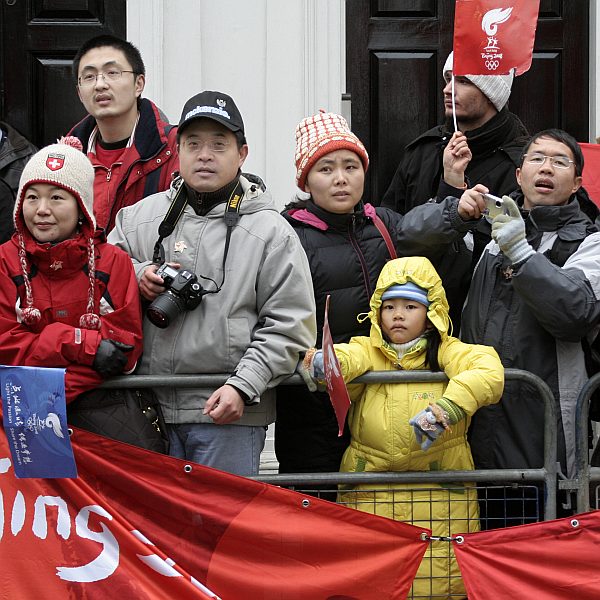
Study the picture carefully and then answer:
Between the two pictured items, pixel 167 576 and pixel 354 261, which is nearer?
pixel 167 576

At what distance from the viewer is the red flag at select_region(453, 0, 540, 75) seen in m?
5.92

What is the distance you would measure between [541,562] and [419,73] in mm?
3883

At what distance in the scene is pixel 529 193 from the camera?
5805mm

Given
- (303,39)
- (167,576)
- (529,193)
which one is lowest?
(167,576)

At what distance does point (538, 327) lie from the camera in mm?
5586

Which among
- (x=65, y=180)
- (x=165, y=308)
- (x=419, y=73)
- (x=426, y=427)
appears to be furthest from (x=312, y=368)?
(x=419, y=73)

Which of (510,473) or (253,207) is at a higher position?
(253,207)

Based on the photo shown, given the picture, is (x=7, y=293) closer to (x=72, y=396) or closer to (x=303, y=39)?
(x=72, y=396)

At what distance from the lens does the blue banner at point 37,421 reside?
200 inches

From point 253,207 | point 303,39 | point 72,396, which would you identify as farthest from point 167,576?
point 303,39

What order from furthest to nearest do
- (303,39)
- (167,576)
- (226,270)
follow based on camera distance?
(303,39) → (226,270) → (167,576)

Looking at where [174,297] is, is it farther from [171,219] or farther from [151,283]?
[171,219]

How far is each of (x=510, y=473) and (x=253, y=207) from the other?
1460 mm

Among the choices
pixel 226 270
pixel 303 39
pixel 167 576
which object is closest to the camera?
pixel 167 576
